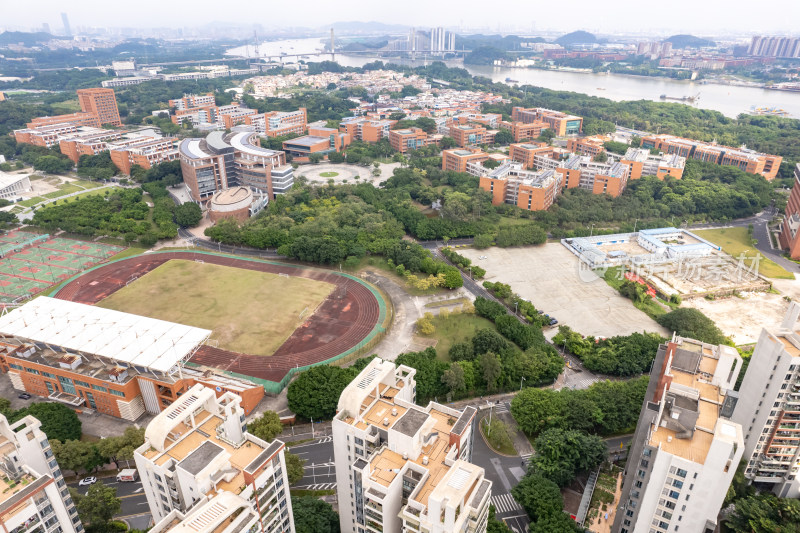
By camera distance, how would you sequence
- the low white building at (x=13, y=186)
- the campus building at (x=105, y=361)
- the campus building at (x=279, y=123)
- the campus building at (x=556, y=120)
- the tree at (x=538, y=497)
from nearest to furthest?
1. the tree at (x=538, y=497)
2. the campus building at (x=105, y=361)
3. the low white building at (x=13, y=186)
4. the campus building at (x=279, y=123)
5. the campus building at (x=556, y=120)

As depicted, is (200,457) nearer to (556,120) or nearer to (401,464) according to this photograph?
(401,464)

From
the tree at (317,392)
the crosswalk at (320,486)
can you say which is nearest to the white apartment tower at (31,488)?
the crosswalk at (320,486)

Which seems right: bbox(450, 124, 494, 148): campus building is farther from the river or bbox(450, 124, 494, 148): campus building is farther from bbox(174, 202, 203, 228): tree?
the river

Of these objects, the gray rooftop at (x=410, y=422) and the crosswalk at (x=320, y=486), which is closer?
the gray rooftop at (x=410, y=422)

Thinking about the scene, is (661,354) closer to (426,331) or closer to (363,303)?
(426,331)

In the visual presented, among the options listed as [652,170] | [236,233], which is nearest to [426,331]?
[236,233]

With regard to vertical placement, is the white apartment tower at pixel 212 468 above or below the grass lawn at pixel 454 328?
above

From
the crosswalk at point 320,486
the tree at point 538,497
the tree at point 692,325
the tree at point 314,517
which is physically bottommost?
the crosswalk at point 320,486

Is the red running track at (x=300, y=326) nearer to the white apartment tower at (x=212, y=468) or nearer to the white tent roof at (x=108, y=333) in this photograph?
the white tent roof at (x=108, y=333)
